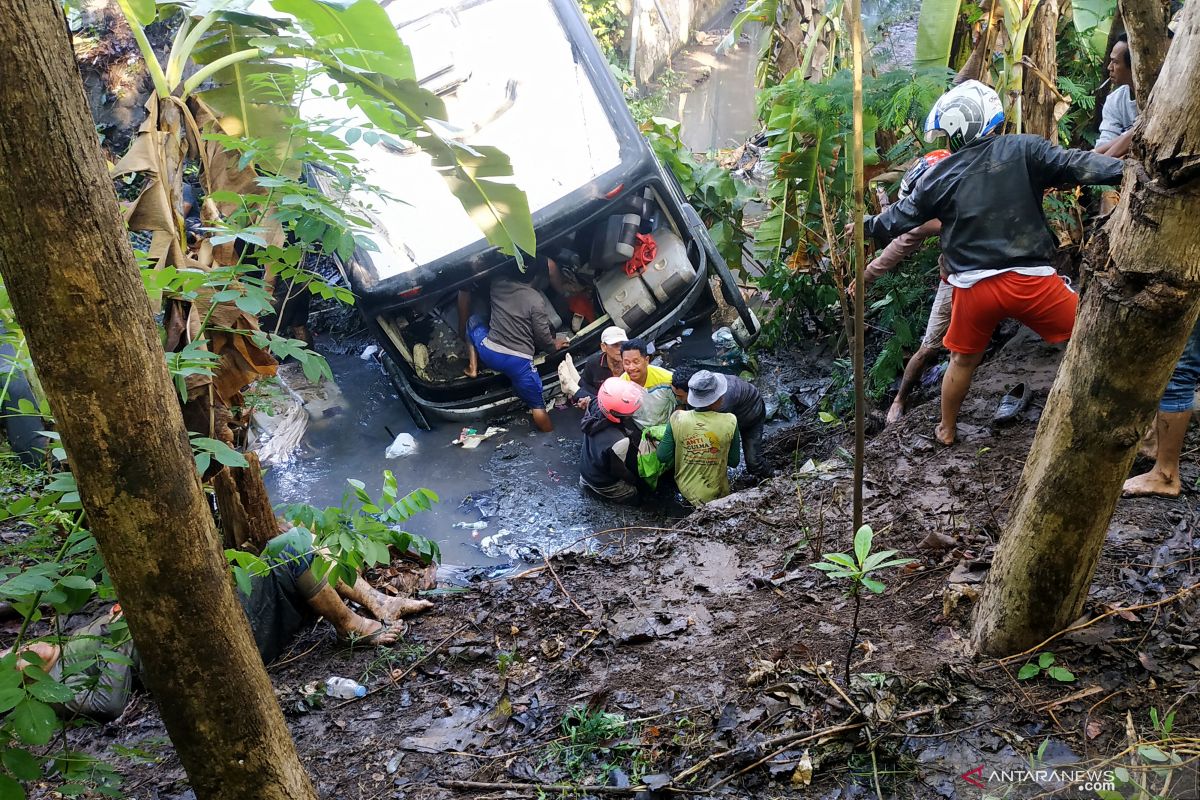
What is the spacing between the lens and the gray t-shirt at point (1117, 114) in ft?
13.9

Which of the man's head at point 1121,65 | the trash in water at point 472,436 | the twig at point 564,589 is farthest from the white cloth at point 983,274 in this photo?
the trash in water at point 472,436

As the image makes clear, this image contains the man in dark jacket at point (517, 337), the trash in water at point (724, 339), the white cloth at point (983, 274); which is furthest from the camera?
the trash in water at point (724, 339)

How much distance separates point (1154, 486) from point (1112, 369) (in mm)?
1628

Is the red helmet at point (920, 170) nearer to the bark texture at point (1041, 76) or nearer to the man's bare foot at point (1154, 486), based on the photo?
the bark texture at point (1041, 76)

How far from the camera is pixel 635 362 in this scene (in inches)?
231

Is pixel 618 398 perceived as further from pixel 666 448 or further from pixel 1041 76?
pixel 1041 76

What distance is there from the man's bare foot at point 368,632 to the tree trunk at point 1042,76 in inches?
172

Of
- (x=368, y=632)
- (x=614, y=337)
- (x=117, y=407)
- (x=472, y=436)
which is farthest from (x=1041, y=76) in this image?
(x=117, y=407)

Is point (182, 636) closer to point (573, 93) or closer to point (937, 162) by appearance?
point (937, 162)

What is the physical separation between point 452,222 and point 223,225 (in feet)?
13.0

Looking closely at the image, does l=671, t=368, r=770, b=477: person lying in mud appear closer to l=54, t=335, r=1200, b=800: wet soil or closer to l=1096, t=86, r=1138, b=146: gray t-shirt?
l=54, t=335, r=1200, b=800: wet soil

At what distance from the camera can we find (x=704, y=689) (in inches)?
107

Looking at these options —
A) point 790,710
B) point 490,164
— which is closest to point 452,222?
point 490,164

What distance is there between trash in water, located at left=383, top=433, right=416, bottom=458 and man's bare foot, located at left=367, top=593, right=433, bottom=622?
2875mm
